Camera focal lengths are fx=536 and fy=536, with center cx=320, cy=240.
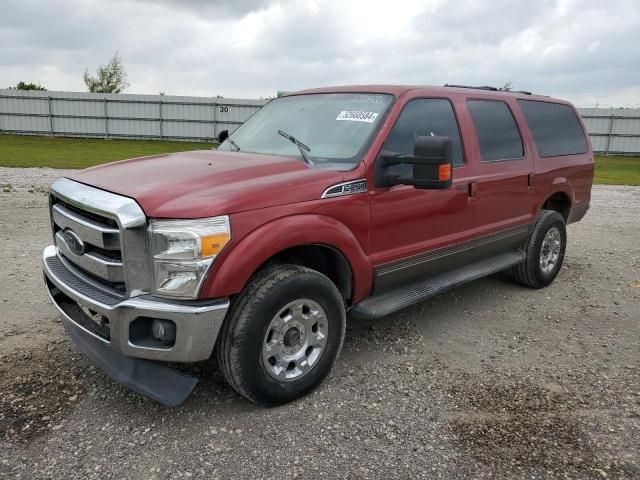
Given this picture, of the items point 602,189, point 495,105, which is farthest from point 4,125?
point 495,105

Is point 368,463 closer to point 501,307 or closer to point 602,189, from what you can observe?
point 501,307

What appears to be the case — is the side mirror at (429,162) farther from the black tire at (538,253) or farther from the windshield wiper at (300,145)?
the black tire at (538,253)

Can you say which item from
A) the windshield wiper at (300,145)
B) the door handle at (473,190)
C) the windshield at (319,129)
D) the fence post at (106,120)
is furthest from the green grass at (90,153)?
the door handle at (473,190)

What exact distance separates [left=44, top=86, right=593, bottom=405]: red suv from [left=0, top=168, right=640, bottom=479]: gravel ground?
0.95 feet

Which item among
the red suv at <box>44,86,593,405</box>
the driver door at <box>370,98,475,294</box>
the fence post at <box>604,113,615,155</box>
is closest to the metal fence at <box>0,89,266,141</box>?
the fence post at <box>604,113,615,155</box>

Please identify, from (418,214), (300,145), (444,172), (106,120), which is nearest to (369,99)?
(300,145)

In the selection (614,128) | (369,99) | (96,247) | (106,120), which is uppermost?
Result: (106,120)

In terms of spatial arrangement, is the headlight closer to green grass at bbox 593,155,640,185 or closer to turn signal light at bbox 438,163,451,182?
turn signal light at bbox 438,163,451,182

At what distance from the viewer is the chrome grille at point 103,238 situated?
2.78 m

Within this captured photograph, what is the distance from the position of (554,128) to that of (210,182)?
4.12 m

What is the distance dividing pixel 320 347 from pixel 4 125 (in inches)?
1229

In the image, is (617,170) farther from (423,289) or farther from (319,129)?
(319,129)

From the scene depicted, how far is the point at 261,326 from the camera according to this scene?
3.00 metres

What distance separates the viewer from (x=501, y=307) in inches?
203
